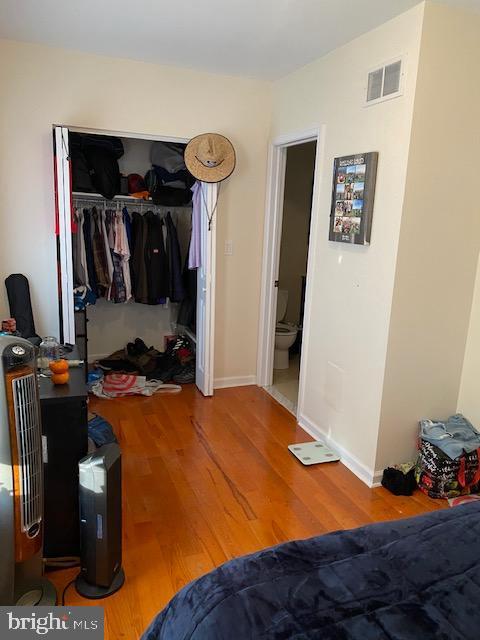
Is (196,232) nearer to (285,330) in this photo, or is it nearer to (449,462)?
(285,330)

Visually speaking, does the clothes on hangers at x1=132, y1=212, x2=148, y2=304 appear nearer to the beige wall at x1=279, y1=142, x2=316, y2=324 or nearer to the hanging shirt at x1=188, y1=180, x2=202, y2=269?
the hanging shirt at x1=188, y1=180, x2=202, y2=269

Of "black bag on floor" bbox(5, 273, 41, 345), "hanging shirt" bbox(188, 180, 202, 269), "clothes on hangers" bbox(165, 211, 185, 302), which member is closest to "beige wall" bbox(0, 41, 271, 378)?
"black bag on floor" bbox(5, 273, 41, 345)

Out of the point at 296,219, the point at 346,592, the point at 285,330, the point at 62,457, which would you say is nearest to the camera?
the point at 346,592

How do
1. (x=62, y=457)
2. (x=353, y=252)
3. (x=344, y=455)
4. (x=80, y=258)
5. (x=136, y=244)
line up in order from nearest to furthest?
(x=62, y=457)
(x=353, y=252)
(x=344, y=455)
(x=80, y=258)
(x=136, y=244)

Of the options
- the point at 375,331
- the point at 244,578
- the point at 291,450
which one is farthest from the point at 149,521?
the point at 375,331

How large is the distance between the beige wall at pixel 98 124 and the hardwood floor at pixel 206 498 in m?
0.99

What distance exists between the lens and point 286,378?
4488 millimetres

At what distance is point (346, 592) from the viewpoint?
1.11 meters

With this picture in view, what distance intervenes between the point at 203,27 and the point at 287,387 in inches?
110

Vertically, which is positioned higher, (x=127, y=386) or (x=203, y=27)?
(x=203, y=27)

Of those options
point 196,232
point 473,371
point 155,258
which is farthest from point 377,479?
point 155,258

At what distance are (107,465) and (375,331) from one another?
161 centimetres

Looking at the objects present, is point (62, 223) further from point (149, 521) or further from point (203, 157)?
point (149, 521)

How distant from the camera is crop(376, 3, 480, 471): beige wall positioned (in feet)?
7.79
